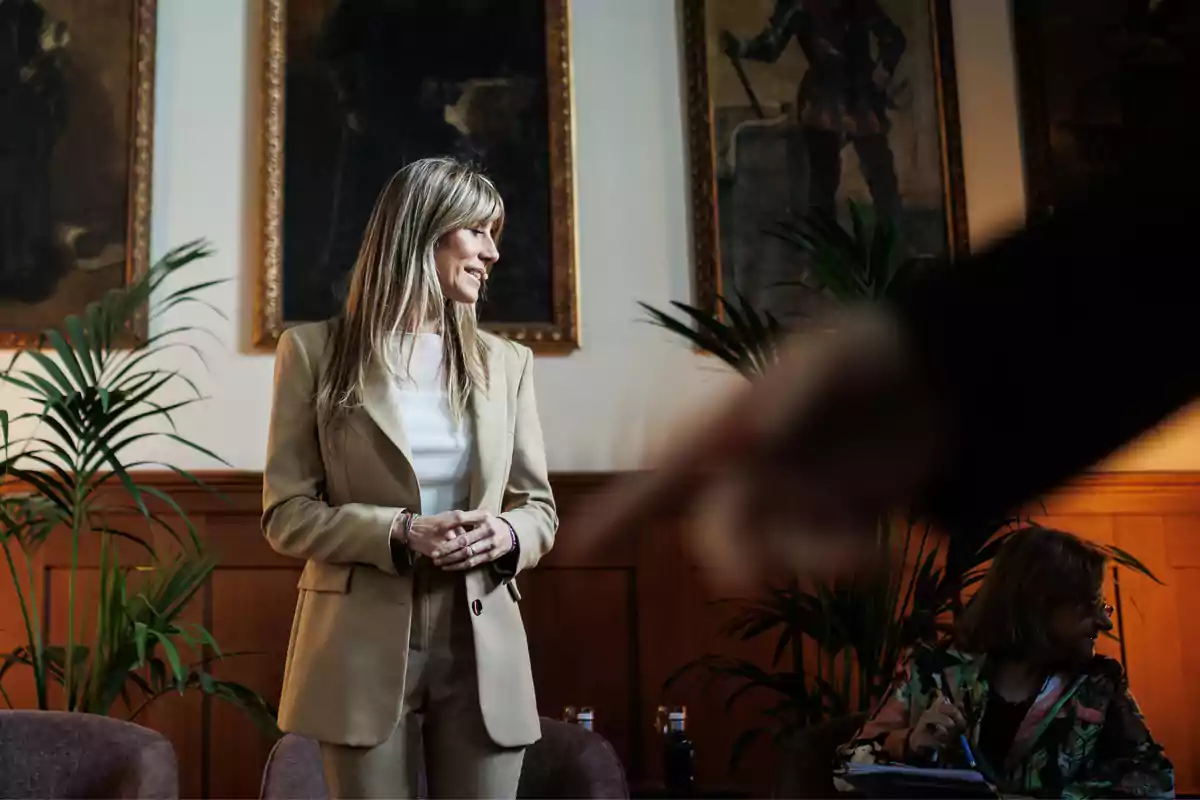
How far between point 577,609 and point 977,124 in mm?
1939

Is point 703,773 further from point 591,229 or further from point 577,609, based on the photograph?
point 591,229

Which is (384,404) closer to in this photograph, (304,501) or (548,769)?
(304,501)

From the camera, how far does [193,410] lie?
289cm

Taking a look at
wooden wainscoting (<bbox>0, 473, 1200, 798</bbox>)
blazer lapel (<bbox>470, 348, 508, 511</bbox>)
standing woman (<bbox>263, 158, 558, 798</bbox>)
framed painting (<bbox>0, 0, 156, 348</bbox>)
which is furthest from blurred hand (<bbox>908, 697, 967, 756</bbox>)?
framed painting (<bbox>0, 0, 156, 348</bbox>)

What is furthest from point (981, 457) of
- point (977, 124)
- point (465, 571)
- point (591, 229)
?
point (977, 124)

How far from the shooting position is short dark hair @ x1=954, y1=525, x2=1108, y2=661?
1.67 meters

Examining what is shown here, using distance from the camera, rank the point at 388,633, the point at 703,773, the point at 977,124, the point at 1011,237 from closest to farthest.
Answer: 1. the point at 1011,237
2. the point at 388,633
3. the point at 703,773
4. the point at 977,124

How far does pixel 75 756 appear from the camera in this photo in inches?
74.0

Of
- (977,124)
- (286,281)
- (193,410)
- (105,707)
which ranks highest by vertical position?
(977,124)

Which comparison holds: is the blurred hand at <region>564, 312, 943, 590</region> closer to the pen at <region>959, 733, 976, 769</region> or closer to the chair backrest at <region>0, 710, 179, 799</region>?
the pen at <region>959, 733, 976, 769</region>

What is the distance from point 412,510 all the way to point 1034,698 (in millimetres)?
1113

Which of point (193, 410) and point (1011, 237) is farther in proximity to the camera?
point (193, 410)

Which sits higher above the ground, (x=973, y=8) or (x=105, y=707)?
(x=973, y=8)

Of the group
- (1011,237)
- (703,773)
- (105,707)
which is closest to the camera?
(1011,237)
